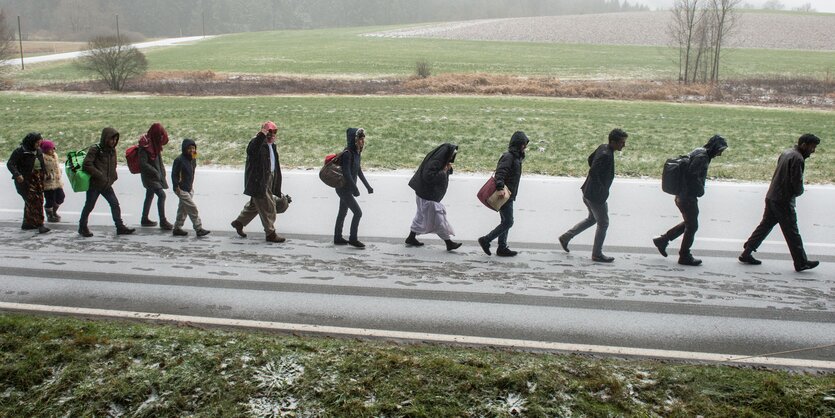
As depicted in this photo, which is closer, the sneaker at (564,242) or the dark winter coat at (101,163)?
the sneaker at (564,242)

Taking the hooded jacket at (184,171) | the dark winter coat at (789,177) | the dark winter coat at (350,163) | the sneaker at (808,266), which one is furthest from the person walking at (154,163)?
the sneaker at (808,266)

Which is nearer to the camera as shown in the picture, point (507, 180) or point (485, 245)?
point (507, 180)

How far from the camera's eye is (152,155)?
32.7 feet

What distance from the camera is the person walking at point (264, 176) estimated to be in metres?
9.28

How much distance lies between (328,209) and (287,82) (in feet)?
81.7

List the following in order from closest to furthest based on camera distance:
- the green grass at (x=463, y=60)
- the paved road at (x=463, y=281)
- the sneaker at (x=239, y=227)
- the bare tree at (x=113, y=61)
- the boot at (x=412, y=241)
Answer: the paved road at (x=463, y=281) < the boot at (x=412, y=241) < the sneaker at (x=239, y=227) < the bare tree at (x=113, y=61) < the green grass at (x=463, y=60)

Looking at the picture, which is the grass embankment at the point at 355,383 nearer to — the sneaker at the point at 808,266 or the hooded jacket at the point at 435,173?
the sneaker at the point at 808,266

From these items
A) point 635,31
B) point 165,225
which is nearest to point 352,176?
point 165,225

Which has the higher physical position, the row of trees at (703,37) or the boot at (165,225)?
the row of trees at (703,37)

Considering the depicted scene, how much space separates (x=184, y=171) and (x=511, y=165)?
452 cm

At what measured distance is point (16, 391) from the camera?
5.08 metres

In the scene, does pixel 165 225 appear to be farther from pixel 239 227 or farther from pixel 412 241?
pixel 412 241

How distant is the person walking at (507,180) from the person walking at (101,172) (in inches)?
206

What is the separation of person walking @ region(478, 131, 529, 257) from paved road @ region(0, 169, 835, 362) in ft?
0.69
